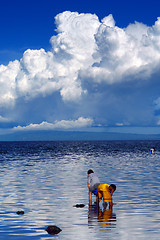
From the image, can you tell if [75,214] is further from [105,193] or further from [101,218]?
[105,193]

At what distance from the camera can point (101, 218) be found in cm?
1805

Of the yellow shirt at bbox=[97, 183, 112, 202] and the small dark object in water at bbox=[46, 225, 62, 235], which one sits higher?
the yellow shirt at bbox=[97, 183, 112, 202]

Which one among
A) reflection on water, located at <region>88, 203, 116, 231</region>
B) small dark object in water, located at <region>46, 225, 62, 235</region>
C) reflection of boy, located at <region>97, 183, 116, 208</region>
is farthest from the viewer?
reflection of boy, located at <region>97, 183, 116, 208</region>

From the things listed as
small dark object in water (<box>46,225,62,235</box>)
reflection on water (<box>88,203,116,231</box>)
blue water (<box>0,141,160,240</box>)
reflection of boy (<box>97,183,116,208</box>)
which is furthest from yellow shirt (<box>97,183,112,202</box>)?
small dark object in water (<box>46,225,62,235</box>)

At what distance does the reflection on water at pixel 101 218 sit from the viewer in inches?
639

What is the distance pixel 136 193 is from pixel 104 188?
582 centimetres

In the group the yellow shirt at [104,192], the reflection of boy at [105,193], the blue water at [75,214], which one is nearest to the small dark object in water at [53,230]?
the blue water at [75,214]

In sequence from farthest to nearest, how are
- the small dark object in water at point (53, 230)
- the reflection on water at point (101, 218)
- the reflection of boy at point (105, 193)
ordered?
the reflection of boy at point (105, 193) < the reflection on water at point (101, 218) < the small dark object in water at point (53, 230)

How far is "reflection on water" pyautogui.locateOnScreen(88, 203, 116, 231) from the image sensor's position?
53.3 feet

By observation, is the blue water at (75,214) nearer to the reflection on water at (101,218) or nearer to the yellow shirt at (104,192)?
the reflection on water at (101,218)

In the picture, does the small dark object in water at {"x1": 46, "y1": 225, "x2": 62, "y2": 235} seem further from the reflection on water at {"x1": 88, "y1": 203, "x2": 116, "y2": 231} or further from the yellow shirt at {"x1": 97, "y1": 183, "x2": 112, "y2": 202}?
the yellow shirt at {"x1": 97, "y1": 183, "x2": 112, "y2": 202}

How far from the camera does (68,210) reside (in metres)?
20.0

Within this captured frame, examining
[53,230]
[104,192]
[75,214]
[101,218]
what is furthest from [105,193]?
[53,230]

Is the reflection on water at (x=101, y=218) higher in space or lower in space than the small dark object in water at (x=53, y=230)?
lower
